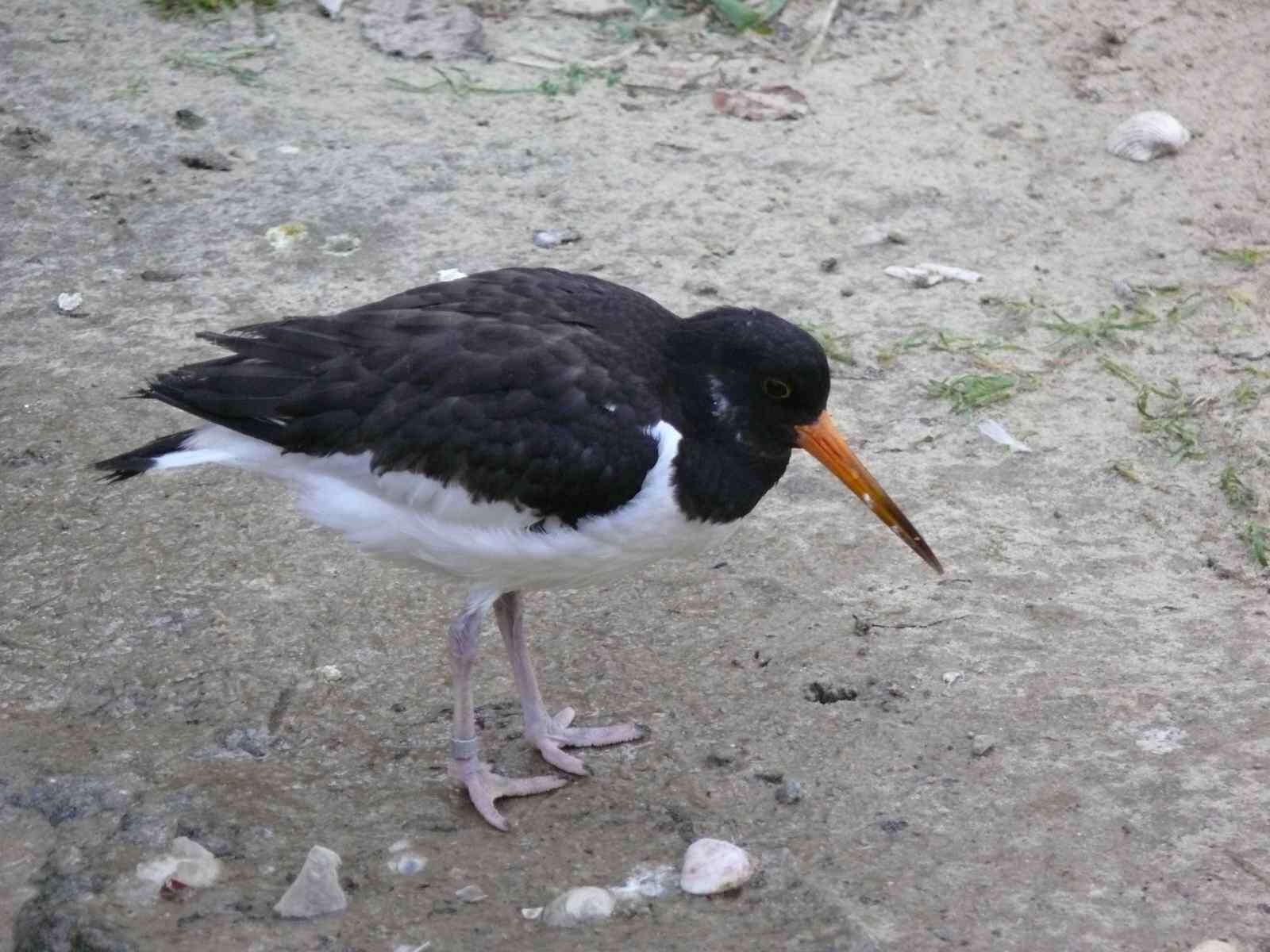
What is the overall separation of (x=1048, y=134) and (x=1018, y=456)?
2.82 metres

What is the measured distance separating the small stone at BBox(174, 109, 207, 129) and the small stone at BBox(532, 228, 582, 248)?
199cm

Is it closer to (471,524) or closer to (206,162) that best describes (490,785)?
(471,524)

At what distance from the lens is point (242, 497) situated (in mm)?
6008

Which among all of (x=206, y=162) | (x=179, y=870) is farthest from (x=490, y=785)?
(x=206, y=162)

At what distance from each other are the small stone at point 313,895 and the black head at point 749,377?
153 centimetres

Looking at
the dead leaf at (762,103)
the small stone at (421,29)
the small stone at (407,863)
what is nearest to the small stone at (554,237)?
the dead leaf at (762,103)

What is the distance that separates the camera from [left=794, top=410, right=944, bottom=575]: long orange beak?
470 centimetres

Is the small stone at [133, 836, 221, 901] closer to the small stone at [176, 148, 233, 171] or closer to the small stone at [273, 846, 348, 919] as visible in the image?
the small stone at [273, 846, 348, 919]

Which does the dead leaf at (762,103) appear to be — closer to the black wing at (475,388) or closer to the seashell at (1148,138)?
the seashell at (1148,138)

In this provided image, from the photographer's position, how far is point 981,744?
479 cm

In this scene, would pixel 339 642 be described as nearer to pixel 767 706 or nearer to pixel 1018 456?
pixel 767 706

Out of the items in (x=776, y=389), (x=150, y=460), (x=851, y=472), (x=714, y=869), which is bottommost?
(x=714, y=869)

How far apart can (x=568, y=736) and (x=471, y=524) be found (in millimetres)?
794

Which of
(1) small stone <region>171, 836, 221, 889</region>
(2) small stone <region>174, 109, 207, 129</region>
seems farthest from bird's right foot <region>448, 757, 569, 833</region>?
(2) small stone <region>174, 109, 207, 129</region>
